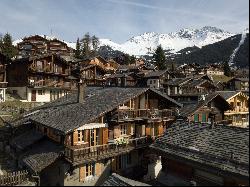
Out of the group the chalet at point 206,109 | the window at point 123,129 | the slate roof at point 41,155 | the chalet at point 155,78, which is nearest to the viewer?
the slate roof at point 41,155

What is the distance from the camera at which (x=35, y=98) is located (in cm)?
6000

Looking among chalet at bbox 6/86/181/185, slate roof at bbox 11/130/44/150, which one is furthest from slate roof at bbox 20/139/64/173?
slate roof at bbox 11/130/44/150

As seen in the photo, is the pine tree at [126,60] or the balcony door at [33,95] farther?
the pine tree at [126,60]

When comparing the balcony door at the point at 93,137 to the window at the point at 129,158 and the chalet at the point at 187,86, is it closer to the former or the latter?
the window at the point at 129,158

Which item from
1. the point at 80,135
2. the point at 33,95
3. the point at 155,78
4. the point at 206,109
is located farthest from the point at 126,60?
the point at 80,135

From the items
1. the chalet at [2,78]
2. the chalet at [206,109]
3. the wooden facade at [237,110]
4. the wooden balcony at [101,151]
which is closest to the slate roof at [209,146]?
the wooden balcony at [101,151]

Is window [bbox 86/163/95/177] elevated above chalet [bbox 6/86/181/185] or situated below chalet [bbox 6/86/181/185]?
below

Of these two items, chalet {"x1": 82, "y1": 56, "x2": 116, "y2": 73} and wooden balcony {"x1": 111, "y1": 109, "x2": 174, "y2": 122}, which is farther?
chalet {"x1": 82, "y1": 56, "x2": 116, "y2": 73}

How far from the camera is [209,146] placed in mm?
24266

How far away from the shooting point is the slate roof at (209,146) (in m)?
21.5

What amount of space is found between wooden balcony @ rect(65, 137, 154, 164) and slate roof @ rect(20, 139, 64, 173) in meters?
1.88

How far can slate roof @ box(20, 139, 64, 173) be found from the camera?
28.0 meters

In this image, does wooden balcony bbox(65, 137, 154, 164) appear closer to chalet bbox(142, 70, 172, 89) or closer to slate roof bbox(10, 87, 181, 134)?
slate roof bbox(10, 87, 181, 134)

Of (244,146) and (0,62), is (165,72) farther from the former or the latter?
(244,146)
